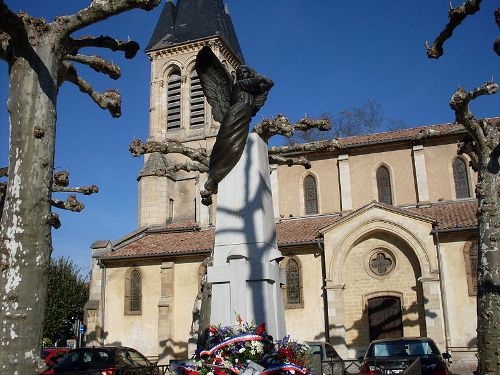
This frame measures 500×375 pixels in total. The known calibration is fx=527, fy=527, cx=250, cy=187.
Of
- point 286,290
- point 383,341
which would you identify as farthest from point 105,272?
point 383,341

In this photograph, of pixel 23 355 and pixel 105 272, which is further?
pixel 105 272

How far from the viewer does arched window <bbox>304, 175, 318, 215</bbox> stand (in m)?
26.1

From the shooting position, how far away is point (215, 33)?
36.9 metres

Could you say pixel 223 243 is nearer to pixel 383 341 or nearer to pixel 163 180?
pixel 383 341

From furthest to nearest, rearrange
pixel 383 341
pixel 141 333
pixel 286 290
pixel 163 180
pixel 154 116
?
pixel 154 116 → pixel 163 180 → pixel 141 333 → pixel 286 290 → pixel 383 341

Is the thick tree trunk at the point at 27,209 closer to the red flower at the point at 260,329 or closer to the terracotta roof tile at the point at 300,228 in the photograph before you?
the red flower at the point at 260,329

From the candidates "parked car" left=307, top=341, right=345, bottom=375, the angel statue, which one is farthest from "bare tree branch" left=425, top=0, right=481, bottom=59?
"parked car" left=307, top=341, right=345, bottom=375

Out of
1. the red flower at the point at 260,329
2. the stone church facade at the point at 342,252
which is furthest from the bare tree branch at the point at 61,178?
the red flower at the point at 260,329

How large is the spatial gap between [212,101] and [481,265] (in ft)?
21.2

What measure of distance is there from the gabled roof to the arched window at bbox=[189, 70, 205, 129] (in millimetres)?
8465

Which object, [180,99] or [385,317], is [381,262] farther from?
[180,99]

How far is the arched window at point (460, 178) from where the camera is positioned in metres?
23.9

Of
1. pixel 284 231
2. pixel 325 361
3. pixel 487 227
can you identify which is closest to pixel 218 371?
pixel 325 361

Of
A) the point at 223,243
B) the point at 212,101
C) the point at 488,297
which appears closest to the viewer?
the point at 223,243
